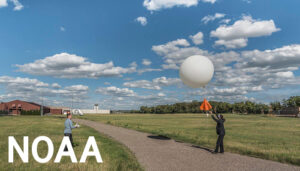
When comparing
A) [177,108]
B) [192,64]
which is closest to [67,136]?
[192,64]

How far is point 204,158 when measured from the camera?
29.9 ft

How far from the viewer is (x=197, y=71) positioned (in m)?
11.5

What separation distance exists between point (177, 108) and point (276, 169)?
174112 mm

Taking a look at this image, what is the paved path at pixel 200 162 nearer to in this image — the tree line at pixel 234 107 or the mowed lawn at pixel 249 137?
the mowed lawn at pixel 249 137

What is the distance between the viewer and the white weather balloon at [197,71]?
37.8 feet

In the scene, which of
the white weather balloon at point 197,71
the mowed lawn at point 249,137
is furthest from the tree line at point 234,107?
the white weather balloon at point 197,71

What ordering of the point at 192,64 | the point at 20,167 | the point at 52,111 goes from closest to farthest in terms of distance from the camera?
1. the point at 20,167
2. the point at 192,64
3. the point at 52,111

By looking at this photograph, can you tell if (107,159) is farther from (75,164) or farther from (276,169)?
(276,169)

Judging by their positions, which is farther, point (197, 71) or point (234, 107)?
point (234, 107)

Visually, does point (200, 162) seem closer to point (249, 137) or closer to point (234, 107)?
point (249, 137)

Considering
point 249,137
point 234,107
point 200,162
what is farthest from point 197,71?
point 234,107

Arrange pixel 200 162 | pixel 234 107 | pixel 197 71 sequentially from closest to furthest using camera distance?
pixel 200 162 → pixel 197 71 → pixel 234 107

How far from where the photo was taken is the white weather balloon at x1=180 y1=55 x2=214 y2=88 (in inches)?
454

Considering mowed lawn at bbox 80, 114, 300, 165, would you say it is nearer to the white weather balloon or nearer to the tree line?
the white weather balloon
